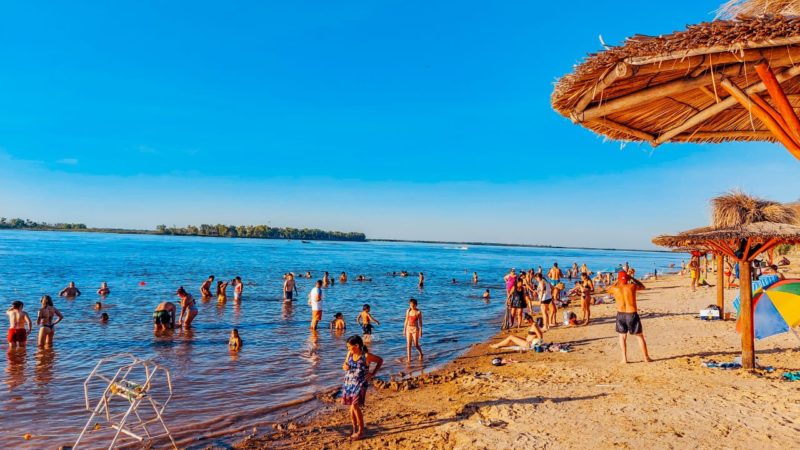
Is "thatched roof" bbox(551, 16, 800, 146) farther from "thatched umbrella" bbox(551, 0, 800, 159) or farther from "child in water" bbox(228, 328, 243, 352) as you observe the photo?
"child in water" bbox(228, 328, 243, 352)

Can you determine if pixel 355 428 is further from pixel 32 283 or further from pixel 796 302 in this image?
pixel 32 283

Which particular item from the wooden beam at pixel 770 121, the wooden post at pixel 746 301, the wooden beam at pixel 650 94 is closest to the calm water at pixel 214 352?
the wooden post at pixel 746 301

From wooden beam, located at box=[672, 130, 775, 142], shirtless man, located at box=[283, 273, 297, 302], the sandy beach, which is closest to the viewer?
wooden beam, located at box=[672, 130, 775, 142]

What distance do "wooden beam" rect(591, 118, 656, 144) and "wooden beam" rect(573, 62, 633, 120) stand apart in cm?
58

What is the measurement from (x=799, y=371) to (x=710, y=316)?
6.50 metres

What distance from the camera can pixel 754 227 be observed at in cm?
775

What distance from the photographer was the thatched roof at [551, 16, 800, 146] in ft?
8.32

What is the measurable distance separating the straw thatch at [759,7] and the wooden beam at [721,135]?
1.45m

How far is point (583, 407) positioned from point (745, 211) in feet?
45.5

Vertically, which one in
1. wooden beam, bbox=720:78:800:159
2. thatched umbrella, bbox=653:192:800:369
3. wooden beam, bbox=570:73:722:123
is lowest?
thatched umbrella, bbox=653:192:800:369

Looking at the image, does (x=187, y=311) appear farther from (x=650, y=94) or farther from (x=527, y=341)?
(x=650, y=94)

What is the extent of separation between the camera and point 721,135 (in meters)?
4.51

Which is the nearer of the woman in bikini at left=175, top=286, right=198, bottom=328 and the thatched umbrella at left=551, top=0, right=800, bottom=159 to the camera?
the thatched umbrella at left=551, top=0, right=800, bottom=159

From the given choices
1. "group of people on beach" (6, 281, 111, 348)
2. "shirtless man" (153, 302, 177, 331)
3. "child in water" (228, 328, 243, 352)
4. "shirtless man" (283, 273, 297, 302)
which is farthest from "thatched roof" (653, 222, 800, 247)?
"shirtless man" (283, 273, 297, 302)
